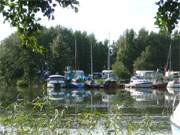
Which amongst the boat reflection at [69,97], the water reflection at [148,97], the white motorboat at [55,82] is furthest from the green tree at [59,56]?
the water reflection at [148,97]

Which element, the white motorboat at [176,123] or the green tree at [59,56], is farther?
the green tree at [59,56]

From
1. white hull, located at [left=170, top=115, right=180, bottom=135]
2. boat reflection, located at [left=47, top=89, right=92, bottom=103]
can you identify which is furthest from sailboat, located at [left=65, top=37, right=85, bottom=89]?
white hull, located at [left=170, top=115, right=180, bottom=135]

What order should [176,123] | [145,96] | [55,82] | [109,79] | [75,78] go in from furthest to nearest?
[75,78]
[109,79]
[55,82]
[145,96]
[176,123]

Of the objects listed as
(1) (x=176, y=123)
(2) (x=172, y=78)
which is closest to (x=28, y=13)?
(1) (x=176, y=123)

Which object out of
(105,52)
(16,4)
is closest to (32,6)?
(16,4)

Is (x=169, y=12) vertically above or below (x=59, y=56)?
below

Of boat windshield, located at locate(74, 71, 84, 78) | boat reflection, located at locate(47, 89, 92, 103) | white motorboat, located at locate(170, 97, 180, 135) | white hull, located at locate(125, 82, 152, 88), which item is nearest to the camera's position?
white motorboat, located at locate(170, 97, 180, 135)

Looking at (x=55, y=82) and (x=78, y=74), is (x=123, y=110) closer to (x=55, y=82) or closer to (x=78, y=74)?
(x=55, y=82)

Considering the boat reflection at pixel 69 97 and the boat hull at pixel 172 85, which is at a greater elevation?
the boat hull at pixel 172 85

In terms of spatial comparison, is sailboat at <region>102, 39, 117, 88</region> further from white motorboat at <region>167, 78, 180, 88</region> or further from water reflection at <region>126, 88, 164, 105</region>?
water reflection at <region>126, 88, 164, 105</region>

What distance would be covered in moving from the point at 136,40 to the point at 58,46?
21203 mm

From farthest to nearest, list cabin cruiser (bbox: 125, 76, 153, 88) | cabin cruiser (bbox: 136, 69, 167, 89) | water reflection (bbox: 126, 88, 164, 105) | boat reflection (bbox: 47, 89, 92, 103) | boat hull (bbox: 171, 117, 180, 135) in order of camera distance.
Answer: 1. cabin cruiser (bbox: 136, 69, 167, 89)
2. cabin cruiser (bbox: 125, 76, 153, 88)
3. water reflection (bbox: 126, 88, 164, 105)
4. boat reflection (bbox: 47, 89, 92, 103)
5. boat hull (bbox: 171, 117, 180, 135)

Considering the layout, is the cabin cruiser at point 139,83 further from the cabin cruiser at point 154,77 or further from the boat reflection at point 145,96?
the boat reflection at point 145,96

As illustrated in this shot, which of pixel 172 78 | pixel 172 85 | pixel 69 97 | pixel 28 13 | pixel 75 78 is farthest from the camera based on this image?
pixel 172 78
